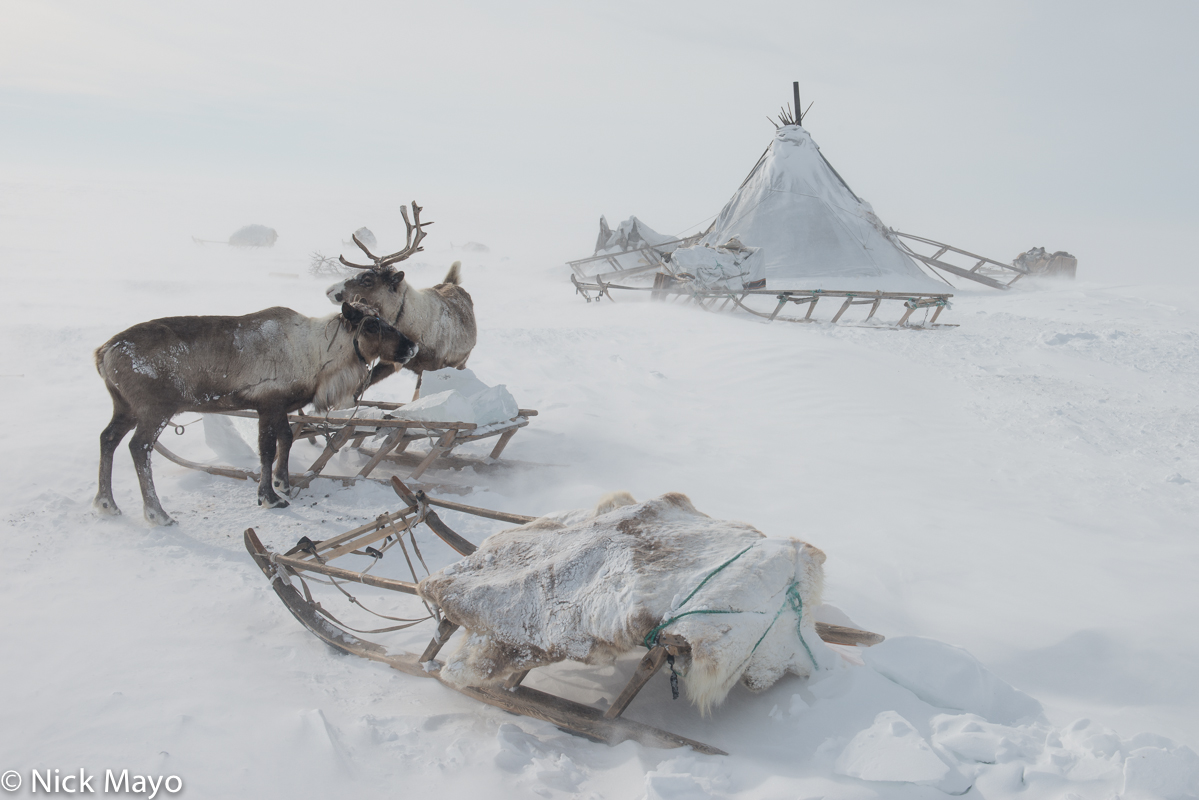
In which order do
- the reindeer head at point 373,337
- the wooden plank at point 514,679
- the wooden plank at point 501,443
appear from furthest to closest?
the wooden plank at point 501,443 < the reindeer head at point 373,337 < the wooden plank at point 514,679

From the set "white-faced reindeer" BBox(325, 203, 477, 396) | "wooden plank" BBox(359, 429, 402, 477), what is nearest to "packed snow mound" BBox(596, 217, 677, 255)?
"white-faced reindeer" BBox(325, 203, 477, 396)

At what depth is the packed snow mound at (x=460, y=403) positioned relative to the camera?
585 centimetres

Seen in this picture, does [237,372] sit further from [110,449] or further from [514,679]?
[514,679]

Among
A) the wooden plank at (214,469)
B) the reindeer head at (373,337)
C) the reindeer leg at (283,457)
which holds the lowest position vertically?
the wooden plank at (214,469)

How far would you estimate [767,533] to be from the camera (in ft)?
15.1

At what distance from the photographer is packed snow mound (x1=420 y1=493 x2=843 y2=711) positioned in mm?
2633

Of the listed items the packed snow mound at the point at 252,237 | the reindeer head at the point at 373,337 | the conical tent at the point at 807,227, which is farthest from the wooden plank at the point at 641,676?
the packed snow mound at the point at 252,237

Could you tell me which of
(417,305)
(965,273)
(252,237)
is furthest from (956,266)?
(252,237)

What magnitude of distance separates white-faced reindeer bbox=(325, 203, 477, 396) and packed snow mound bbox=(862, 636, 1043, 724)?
499cm

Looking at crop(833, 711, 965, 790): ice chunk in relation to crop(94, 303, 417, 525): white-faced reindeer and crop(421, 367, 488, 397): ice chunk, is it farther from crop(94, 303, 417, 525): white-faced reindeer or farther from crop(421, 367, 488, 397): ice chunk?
crop(94, 303, 417, 525): white-faced reindeer

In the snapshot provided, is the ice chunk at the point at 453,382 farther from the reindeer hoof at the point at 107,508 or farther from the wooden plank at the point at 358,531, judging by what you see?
the reindeer hoof at the point at 107,508

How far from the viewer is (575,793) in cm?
251

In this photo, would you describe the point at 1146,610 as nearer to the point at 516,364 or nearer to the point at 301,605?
the point at 301,605

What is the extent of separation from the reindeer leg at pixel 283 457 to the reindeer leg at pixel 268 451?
1cm
